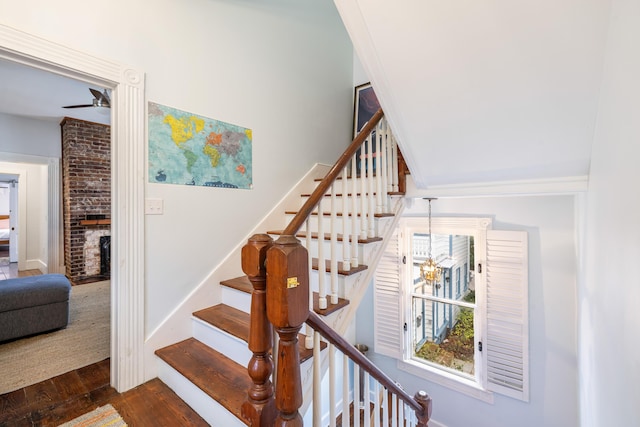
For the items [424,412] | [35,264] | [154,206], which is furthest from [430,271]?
[35,264]

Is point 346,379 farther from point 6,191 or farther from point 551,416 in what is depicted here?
point 6,191

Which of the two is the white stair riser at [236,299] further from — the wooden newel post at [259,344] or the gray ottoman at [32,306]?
the gray ottoman at [32,306]

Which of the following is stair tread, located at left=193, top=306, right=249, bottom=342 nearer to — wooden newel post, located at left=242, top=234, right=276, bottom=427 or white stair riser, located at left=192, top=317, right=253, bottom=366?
white stair riser, located at left=192, top=317, right=253, bottom=366

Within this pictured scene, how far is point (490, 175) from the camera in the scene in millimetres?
1953

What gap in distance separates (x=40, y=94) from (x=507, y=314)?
19.7 feet

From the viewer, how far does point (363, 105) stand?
3596mm

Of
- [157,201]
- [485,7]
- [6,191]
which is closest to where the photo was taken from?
[485,7]

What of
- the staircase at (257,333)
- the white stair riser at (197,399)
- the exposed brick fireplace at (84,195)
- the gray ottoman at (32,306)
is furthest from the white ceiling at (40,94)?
the white stair riser at (197,399)

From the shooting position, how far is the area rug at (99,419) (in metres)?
1.35

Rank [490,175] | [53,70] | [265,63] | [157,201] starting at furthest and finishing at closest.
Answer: [265,63] → [490,175] → [157,201] → [53,70]

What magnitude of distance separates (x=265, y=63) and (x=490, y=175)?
2.18 metres

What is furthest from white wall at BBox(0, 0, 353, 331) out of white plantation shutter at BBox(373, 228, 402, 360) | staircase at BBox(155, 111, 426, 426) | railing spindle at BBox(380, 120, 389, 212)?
white plantation shutter at BBox(373, 228, 402, 360)

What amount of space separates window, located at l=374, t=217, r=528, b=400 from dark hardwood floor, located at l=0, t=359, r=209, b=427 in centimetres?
277

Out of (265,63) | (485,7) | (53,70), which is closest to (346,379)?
(485,7)
